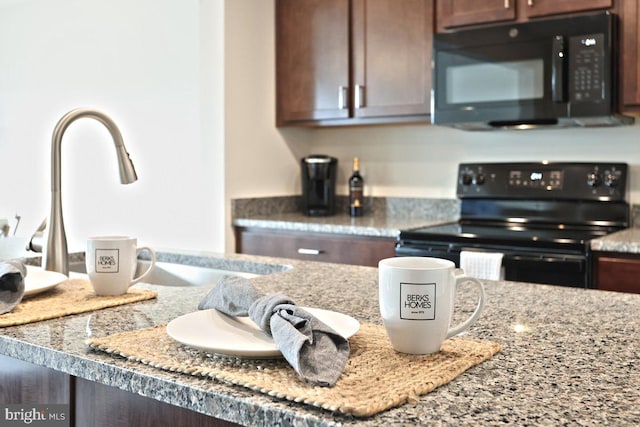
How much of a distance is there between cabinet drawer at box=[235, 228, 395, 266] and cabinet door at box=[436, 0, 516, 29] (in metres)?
1.01

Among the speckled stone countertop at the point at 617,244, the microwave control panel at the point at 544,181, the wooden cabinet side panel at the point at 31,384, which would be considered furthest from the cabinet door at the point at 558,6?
the wooden cabinet side panel at the point at 31,384

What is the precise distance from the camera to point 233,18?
3.44 m

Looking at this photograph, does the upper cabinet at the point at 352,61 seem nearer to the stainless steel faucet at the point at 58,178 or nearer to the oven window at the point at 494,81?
the oven window at the point at 494,81

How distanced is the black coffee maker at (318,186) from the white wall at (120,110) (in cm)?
49

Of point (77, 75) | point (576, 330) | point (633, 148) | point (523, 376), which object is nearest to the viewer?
point (523, 376)

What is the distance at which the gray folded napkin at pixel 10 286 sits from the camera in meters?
1.17

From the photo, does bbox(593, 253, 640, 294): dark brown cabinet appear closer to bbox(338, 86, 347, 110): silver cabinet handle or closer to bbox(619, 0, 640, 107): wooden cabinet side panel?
bbox(619, 0, 640, 107): wooden cabinet side panel

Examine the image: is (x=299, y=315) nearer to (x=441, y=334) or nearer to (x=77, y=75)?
(x=441, y=334)

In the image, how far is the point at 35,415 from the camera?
1.05 meters

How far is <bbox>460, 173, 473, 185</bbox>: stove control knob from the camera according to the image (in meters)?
3.34

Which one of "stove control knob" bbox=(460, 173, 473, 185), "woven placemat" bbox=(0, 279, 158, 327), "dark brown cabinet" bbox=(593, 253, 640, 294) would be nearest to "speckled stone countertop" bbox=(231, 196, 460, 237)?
"stove control knob" bbox=(460, 173, 473, 185)

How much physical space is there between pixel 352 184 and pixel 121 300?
2.43m

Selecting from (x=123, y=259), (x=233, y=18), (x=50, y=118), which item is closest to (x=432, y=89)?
(x=233, y=18)

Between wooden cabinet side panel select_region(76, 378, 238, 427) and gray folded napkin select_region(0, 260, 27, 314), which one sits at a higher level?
gray folded napkin select_region(0, 260, 27, 314)
